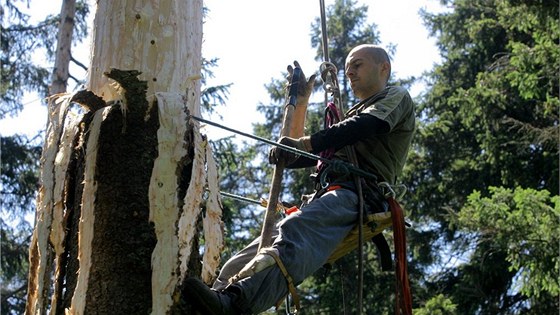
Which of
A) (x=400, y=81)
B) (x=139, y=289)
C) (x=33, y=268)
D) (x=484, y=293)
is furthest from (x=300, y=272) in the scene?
(x=400, y=81)

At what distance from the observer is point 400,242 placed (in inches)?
193

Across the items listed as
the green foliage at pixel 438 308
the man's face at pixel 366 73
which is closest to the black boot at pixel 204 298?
the man's face at pixel 366 73

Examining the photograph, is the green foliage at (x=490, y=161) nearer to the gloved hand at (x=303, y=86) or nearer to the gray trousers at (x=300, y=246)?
the gloved hand at (x=303, y=86)

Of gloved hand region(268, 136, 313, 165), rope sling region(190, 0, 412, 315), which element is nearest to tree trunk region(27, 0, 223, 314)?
rope sling region(190, 0, 412, 315)

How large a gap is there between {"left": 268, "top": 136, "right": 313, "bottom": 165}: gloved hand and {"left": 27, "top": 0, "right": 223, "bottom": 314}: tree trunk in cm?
74

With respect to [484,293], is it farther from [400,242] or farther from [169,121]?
[169,121]

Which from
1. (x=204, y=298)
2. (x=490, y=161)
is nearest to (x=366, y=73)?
(x=204, y=298)

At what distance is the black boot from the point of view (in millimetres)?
3684

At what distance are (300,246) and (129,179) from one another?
0.90 meters

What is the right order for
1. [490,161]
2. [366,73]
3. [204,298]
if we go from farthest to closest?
1. [490,161]
2. [366,73]
3. [204,298]

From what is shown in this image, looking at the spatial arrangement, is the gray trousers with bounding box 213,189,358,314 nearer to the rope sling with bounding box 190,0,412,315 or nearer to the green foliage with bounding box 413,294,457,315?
the rope sling with bounding box 190,0,412,315

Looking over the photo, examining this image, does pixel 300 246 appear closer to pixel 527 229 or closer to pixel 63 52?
pixel 63 52

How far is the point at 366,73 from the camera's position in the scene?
17.6 ft

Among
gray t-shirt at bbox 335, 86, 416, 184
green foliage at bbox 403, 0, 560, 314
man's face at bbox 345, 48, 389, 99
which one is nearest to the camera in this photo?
gray t-shirt at bbox 335, 86, 416, 184
